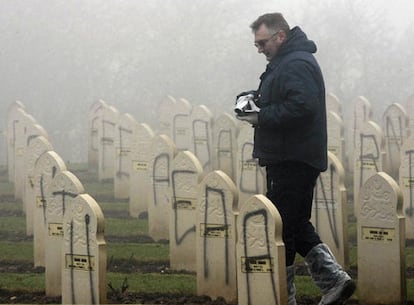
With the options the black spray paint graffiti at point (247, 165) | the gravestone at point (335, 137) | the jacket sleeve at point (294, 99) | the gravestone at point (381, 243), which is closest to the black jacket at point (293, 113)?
the jacket sleeve at point (294, 99)

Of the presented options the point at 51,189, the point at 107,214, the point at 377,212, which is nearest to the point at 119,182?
the point at 107,214

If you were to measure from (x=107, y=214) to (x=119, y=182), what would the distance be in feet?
4.38

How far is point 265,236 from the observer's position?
8906 millimetres

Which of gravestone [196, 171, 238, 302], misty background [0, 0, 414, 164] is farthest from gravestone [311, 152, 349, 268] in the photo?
misty background [0, 0, 414, 164]

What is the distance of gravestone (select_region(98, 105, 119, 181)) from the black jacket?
9.77 metres

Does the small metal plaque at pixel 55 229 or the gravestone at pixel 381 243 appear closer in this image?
the gravestone at pixel 381 243

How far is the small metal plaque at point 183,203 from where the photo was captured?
39.9 feet

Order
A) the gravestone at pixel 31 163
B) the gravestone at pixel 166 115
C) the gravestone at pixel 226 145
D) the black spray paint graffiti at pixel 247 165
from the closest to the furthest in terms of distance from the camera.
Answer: the gravestone at pixel 31 163 → the black spray paint graffiti at pixel 247 165 → the gravestone at pixel 226 145 → the gravestone at pixel 166 115

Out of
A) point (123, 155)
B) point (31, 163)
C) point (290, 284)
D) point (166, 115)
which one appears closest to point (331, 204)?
point (290, 284)

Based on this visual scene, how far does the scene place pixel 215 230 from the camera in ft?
34.2

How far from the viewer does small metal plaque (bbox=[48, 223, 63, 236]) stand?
10758mm

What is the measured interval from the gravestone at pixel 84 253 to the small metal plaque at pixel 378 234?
229 centimetres

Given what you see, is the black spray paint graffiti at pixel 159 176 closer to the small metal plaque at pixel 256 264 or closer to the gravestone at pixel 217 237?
the gravestone at pixel 217 237

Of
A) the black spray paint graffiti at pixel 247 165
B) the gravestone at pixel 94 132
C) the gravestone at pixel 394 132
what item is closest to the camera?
the black spray paint graffiti at pixel 247 165
